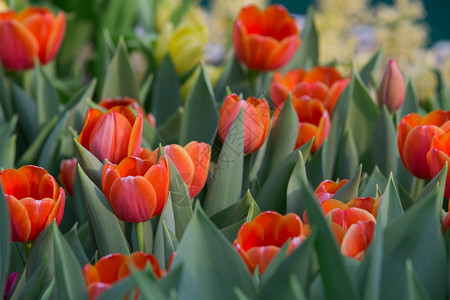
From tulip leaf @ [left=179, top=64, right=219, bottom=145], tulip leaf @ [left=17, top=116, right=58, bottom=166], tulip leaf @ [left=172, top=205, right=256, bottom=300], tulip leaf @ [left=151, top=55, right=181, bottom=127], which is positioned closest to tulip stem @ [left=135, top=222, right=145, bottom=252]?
tulip leaf @ [left=172, top=205, right=256, bottom=300]

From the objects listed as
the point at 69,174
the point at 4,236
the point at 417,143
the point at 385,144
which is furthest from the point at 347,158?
the point at 4,236

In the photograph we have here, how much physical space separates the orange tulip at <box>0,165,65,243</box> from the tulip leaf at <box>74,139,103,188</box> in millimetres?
30

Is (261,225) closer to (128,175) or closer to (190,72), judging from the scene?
(128,175)

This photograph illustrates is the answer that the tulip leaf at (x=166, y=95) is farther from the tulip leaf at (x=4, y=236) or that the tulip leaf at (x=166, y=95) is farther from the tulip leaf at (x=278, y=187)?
the tulip leaf at (x=4, y=236)

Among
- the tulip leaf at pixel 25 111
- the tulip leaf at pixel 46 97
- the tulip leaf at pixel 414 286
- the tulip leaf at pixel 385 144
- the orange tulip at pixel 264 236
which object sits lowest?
the tulip leaf at pixel 25 111

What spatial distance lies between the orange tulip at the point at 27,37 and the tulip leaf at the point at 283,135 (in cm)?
43

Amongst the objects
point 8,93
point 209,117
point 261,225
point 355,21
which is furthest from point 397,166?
point 355,21

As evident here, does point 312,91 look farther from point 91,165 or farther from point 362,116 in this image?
point 91,165

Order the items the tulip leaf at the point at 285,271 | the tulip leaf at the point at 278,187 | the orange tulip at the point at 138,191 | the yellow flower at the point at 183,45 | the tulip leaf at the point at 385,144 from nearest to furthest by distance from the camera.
Result: the tulip leaf at the point at 285,271 → the orange tulip at the point at 138,191 → the tulip leaf at the point at 278,187 → the tulip leaf at the point at 385,144 → the yellow flower at the point at 183,45

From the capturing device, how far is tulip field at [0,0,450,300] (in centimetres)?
40

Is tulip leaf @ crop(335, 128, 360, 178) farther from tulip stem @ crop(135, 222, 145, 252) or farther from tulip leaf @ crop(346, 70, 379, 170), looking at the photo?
tulip stem @ crop(135, 222, 145, 252)

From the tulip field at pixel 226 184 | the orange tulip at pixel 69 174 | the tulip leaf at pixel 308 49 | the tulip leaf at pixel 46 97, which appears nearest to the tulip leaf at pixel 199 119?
the tulip field at pixel 226 184

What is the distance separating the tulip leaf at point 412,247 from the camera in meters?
0.41

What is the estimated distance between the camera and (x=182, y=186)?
1.70 ft
